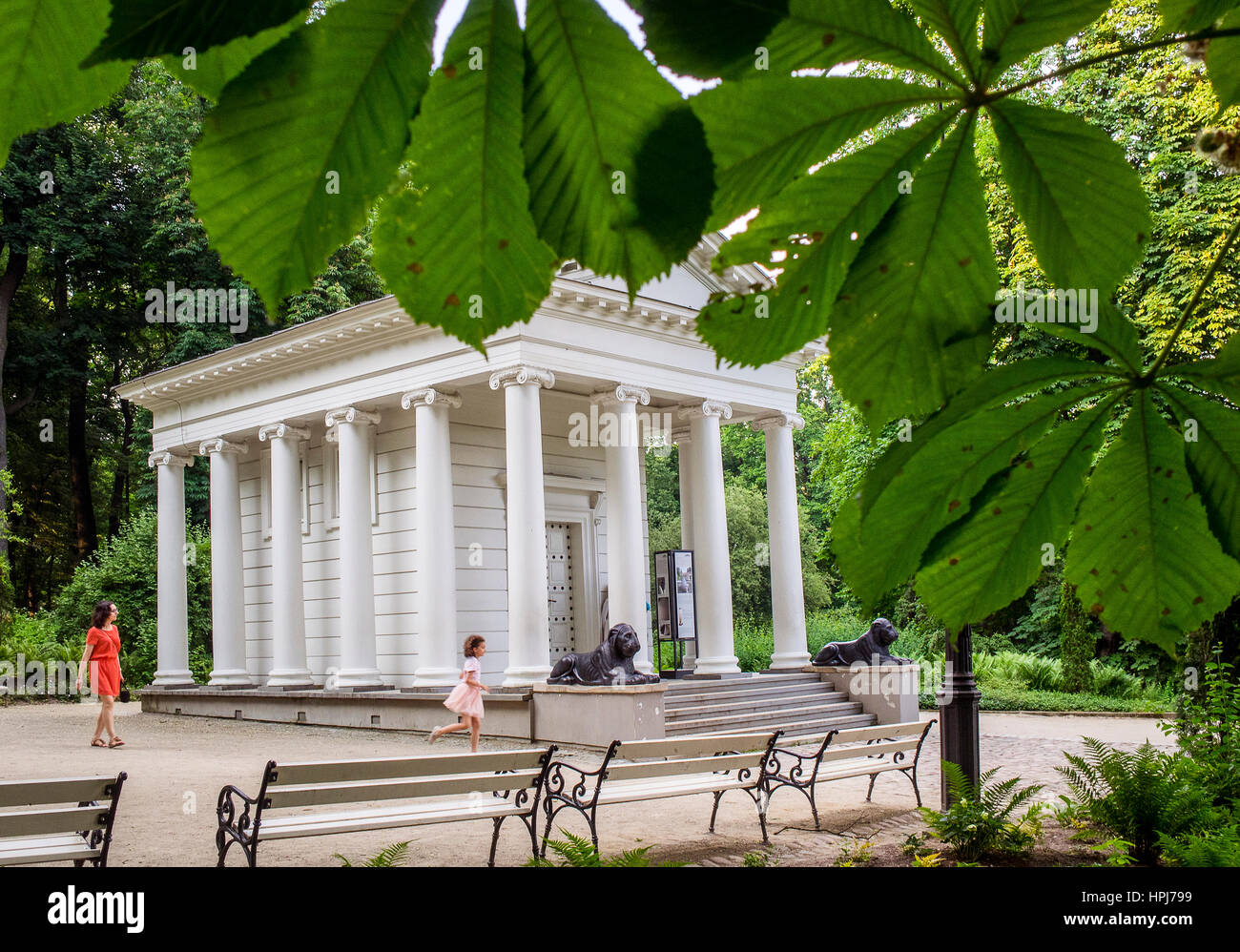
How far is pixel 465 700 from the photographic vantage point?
14.0m

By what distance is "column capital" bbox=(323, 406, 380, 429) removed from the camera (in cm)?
1841

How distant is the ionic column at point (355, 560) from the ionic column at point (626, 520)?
4438 mm

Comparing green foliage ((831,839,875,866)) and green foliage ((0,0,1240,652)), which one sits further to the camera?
green foliage ((831,839,875,866))

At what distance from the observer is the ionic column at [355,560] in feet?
59.6

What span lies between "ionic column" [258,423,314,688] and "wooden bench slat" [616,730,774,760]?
38.1 ft

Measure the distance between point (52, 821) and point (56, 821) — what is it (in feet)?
0.09

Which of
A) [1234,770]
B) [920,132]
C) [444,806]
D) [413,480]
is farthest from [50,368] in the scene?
[920,132]

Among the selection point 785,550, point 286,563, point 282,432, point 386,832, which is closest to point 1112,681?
point 785,550

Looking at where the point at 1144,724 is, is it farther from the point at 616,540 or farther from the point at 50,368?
the point at 50,368

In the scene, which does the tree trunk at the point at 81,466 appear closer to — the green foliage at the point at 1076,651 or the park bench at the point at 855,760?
the green foliage at the point at 1076,651

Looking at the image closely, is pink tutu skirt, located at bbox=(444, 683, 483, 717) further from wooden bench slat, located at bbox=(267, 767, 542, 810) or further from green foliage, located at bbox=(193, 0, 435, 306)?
green foliage, located at bbox=(193, 0, 435, 306)

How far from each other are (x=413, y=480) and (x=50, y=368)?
18620mm

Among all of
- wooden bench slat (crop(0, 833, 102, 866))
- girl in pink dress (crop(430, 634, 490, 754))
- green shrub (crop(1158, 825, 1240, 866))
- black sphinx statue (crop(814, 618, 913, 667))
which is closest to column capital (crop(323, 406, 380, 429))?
girl in pink dress (crop(430, 634, 490, 754))

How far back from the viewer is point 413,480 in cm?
1939
